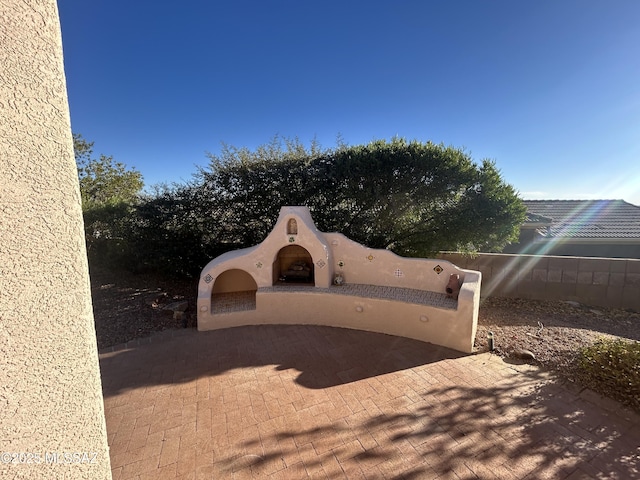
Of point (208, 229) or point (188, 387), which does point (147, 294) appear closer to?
point (208, 229)

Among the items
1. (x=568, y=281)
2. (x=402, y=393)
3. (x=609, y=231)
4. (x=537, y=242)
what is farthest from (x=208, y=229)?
(x=609, y=231)

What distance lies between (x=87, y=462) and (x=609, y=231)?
20852 millimetres

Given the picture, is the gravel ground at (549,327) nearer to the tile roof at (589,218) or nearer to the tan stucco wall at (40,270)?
the tile roof at (589,218)

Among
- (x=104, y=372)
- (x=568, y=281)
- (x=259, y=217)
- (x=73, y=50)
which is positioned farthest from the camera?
(x=259, y=217)

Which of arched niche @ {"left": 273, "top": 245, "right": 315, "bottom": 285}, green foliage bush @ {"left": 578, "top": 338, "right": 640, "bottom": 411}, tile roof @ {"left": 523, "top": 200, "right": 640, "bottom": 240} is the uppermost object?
tile roof @ {"left": 523, "top": 200, "right": 640, "bottom": 240}

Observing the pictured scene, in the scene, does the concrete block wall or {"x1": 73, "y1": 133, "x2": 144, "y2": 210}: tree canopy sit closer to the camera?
the concrete block wall

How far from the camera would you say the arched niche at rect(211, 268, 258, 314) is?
27.8 feet

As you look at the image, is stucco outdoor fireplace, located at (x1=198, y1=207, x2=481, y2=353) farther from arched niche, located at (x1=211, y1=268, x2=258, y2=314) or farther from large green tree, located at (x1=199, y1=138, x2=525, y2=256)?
large green tree, located at (x1=199, y1=138, x2=525, y2=256)

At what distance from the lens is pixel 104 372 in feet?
19.0

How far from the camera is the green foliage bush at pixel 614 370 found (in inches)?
178

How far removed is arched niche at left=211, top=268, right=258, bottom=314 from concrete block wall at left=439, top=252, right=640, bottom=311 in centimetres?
815

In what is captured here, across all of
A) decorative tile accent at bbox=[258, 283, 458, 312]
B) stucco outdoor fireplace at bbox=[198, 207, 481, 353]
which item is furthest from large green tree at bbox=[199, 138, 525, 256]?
decorative tile accent at bbox=[258, 283, 458, 312]

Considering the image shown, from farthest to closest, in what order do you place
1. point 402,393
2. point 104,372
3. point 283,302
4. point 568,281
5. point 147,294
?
point 147,294 < point 568,281 < point 283,302 < point 104,372 < point 402,393

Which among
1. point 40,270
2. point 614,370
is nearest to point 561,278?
point 614,370
